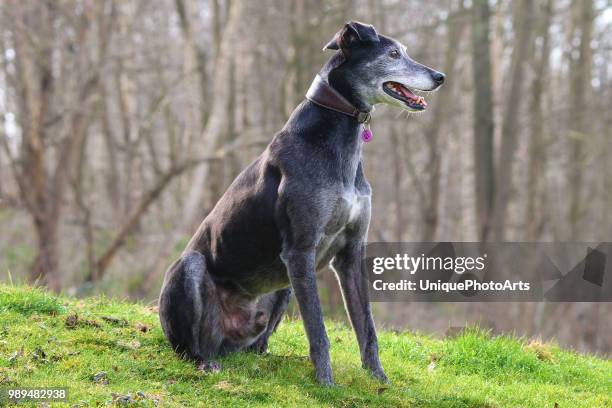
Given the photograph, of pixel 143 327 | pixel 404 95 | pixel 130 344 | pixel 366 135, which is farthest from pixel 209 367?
pixel 404 95

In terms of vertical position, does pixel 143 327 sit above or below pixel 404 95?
below

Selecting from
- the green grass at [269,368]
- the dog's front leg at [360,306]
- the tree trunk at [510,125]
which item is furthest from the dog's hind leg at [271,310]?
the tree trunk at [510,125]

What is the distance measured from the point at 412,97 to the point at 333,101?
55 cm

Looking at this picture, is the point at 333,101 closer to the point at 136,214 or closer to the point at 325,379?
the point at 325,379

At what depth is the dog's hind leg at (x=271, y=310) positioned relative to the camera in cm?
602

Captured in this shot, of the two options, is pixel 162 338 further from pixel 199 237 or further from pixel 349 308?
pixel 349 308

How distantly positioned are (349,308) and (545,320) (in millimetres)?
11697

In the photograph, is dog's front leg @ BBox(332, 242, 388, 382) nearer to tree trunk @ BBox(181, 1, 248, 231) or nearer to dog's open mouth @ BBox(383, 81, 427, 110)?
dog's open mouth @ BBox(383, 81, 427, 110)

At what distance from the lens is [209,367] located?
5.49 m

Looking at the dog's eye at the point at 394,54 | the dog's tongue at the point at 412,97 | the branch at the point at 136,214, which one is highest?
the dog's eye at the point at 394,54

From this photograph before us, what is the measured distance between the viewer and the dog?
5.30 m

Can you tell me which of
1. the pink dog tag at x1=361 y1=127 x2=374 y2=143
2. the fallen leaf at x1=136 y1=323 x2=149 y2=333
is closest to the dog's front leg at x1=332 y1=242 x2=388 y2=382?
the pink dog tag at x1=361 y1=127 x2=374 y2=143

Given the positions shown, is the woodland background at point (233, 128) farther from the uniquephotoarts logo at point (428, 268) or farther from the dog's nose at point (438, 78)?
the dog's nose at point (438, 78)

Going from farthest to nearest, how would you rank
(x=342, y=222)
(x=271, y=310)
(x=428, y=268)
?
(x=428, y=268) → (x=271, y=310) → (x=342, y=222)
